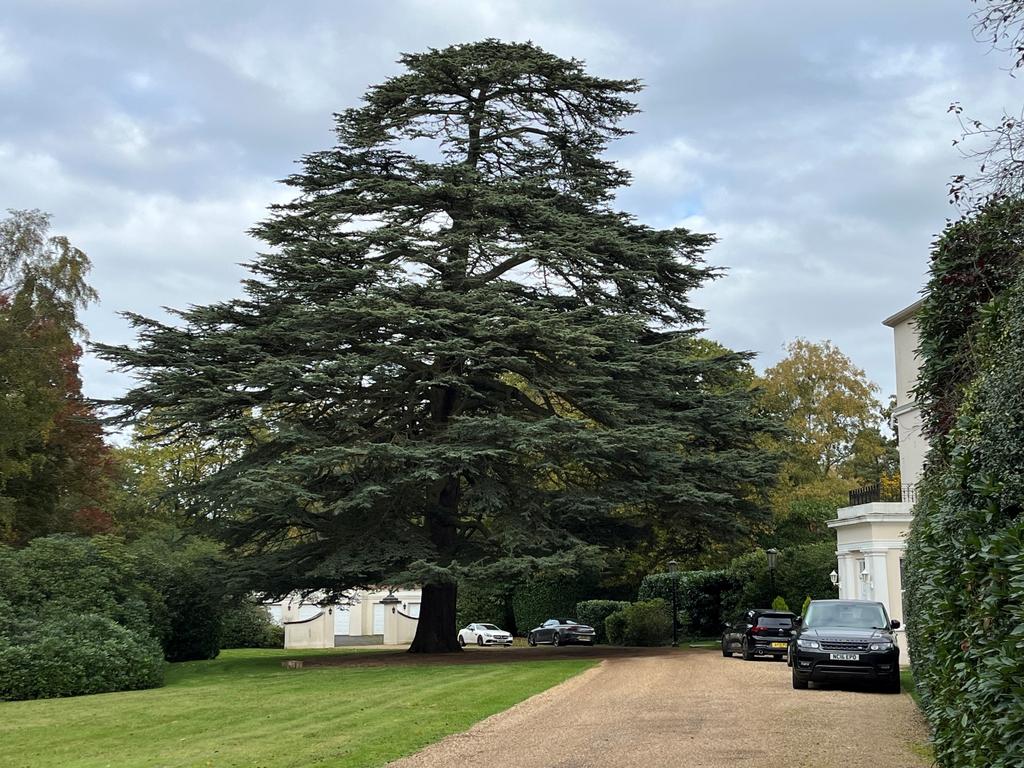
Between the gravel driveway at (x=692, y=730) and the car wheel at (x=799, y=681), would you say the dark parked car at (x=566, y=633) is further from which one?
the car wheel at (x=799, y=681)

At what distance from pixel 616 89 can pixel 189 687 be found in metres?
20.9

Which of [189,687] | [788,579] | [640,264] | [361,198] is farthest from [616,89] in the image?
[189,687]

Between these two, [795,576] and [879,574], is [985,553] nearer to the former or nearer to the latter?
[879,574]

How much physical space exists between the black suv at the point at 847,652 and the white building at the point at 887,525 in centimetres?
1199

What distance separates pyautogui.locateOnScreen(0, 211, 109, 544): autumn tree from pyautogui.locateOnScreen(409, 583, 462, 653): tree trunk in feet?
35.4

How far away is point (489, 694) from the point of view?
18.7m

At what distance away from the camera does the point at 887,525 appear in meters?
32.2

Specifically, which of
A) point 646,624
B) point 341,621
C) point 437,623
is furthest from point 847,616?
point 341,621

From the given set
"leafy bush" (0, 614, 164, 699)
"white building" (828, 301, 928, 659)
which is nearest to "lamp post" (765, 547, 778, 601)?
"white building" (828, 301, 928, 659)

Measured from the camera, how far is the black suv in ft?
60.0

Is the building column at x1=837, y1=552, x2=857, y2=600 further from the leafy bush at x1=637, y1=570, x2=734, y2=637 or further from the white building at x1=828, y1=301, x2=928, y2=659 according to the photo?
the leafy bush at x1=637, y1=570, x2=734, y2=637

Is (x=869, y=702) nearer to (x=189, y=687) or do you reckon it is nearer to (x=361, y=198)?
(x=189, y=687)

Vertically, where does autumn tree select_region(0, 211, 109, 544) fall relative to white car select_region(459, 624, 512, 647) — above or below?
above

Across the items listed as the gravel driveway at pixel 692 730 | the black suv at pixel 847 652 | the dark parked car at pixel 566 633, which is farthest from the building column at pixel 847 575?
the black suv at pixel 847 652
